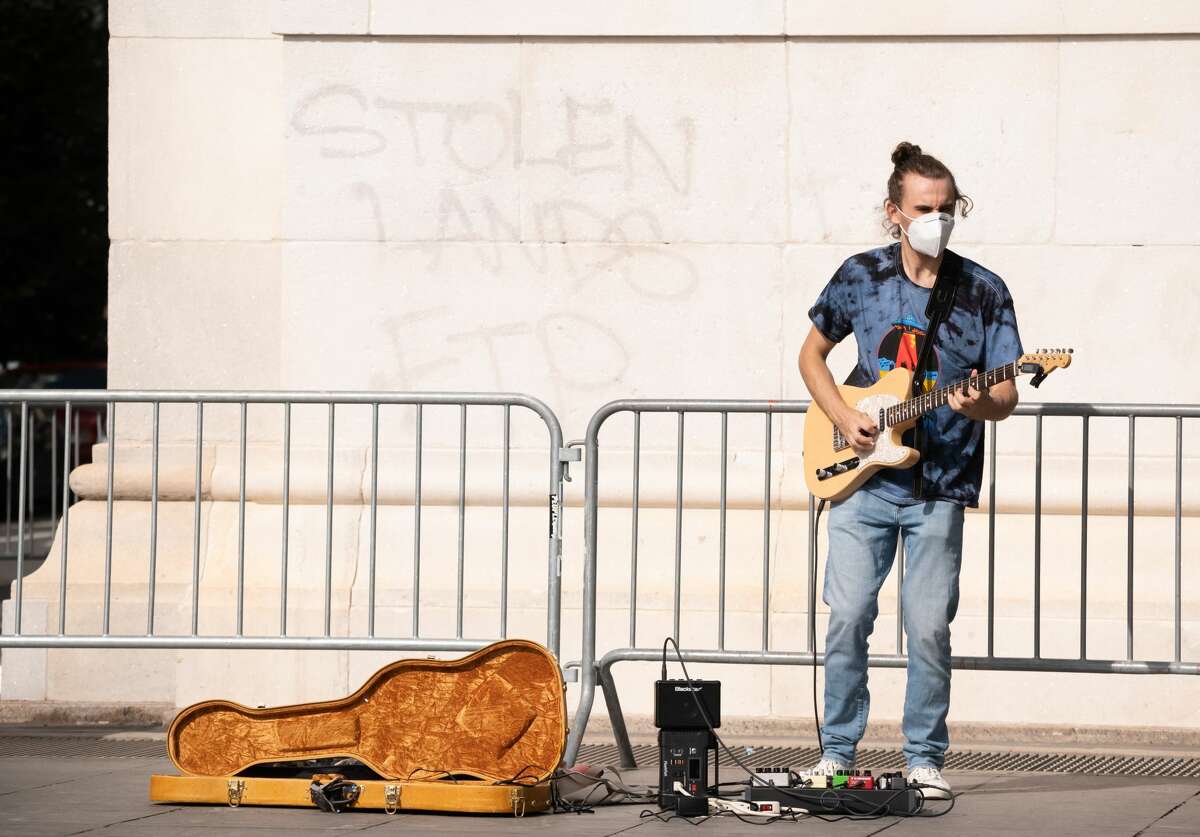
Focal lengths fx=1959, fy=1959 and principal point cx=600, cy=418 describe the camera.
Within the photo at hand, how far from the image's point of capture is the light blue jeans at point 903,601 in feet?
20.4

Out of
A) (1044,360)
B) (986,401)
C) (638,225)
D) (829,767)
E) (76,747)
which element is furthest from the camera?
(638,225)

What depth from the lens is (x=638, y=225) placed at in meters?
8.72

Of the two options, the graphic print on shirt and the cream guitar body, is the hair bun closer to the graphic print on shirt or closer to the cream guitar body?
the graphic print on shirt

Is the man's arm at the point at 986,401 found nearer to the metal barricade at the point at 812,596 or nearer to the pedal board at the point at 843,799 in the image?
the metal barricade at the point at 812,596

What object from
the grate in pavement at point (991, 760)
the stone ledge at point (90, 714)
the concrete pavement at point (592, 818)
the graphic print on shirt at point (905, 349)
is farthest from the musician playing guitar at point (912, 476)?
the stone ledge at point (90, 714)

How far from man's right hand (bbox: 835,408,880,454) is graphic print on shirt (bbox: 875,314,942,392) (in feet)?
0.58

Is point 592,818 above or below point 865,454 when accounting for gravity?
below

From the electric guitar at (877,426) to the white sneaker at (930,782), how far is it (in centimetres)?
92

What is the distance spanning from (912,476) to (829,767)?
0.98m

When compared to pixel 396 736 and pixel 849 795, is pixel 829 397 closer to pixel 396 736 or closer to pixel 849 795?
pixel 849 795

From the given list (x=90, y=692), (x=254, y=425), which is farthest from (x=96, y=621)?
(x=254, y=425)

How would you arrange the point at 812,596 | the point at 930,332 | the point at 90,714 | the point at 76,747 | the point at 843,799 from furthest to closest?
the point at 90,714 < the point at 76,747 < the point at 812,596 < the point at 930,332 < the point at 843,799

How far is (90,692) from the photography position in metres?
8.66

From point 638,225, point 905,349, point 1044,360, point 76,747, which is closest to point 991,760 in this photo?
point 905,349
